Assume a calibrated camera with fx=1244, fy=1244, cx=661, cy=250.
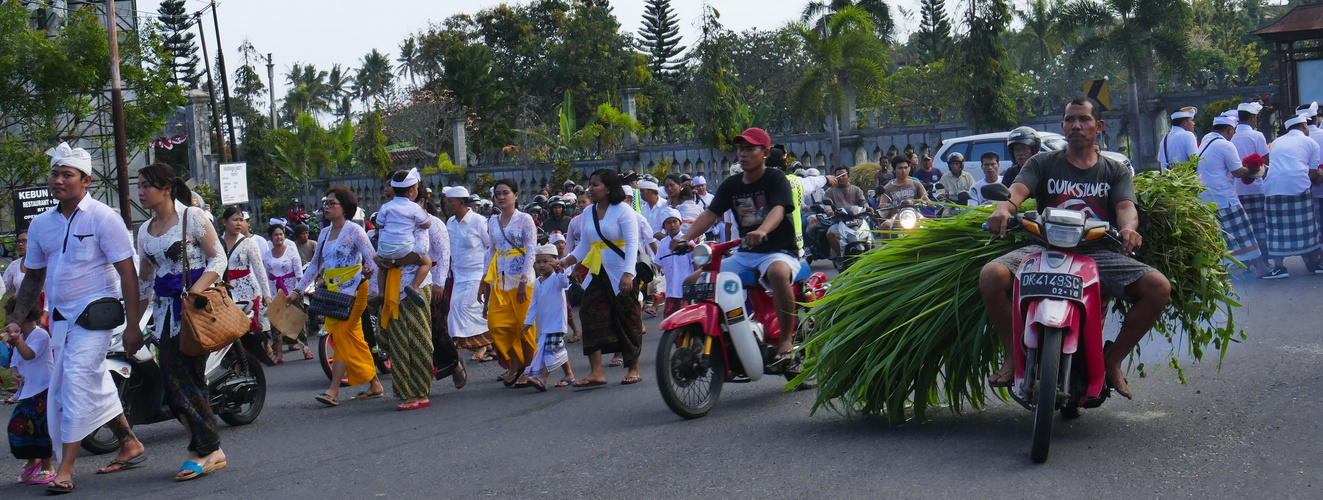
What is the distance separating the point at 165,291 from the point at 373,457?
1.45 meters

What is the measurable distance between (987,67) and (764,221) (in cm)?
2168

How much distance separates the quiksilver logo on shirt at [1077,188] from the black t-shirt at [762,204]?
1.87 metres

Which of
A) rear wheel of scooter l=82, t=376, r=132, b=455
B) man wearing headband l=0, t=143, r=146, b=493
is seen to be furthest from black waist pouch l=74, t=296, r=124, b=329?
rear wheel of scooter l=82, t=376, r=132, b=455

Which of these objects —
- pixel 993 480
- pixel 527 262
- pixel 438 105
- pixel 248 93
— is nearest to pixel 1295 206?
pixel 527 262

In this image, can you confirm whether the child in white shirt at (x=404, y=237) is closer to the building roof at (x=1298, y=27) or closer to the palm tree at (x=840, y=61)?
the palm tree at (x=840, y=61)

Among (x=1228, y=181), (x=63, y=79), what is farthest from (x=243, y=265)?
(x=63, y=79)

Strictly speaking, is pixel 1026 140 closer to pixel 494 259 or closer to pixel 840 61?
pixel 494 259

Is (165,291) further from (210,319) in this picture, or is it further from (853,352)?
(853,352)

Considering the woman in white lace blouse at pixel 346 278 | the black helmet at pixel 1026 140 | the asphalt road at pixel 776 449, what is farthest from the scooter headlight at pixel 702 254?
the black helmet at pixel 1026 140

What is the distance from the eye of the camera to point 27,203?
762 inches

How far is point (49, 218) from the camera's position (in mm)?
6258

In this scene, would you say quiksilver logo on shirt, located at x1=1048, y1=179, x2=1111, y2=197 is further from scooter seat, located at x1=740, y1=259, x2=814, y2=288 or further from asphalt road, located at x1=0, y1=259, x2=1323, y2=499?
scooter seat, located at x1=740, y1=259, x2=814, y2=288

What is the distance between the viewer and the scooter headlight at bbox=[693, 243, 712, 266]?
23.4ft

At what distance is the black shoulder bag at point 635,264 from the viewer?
28.5ft
